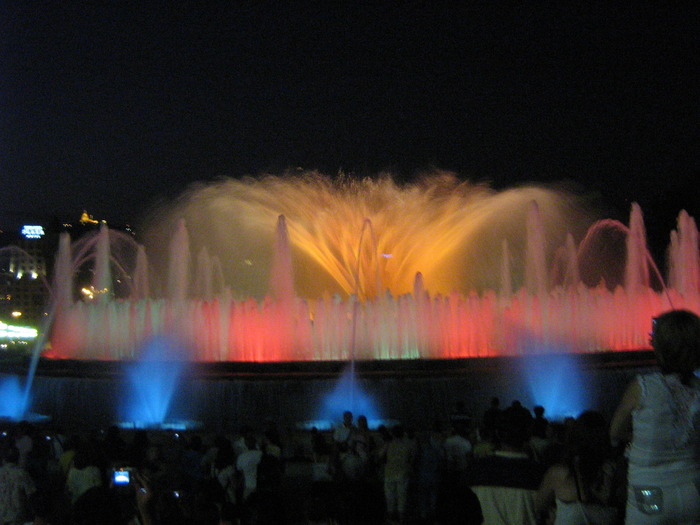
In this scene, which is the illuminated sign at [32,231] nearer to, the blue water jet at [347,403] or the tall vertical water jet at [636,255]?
the tall vertical water jet at [636,255]

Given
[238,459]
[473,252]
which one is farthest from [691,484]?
[473,252]

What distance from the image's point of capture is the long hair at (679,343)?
3.09 meters

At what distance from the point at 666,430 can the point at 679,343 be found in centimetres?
33

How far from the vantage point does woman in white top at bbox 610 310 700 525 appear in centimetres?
291

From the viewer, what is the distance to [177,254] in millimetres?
25875

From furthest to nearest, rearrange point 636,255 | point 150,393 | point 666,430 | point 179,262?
point 636,255 → point 179,262 → point 150,393 → point 666,430

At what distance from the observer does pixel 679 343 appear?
310cm

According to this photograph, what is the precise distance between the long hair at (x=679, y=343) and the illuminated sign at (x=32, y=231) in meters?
120

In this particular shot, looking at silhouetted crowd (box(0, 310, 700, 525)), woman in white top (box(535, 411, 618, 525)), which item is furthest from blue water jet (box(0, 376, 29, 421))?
woman in white top (box(535, 411, 618, 525))

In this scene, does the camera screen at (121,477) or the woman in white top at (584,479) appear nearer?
the woman in white top at (584,479)

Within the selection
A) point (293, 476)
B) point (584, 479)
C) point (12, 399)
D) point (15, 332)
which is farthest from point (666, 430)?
point (15, 332)

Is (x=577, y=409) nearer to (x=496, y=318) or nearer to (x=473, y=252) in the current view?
(x=496, y=318)

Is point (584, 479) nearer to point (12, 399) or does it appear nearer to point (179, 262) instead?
point (12, 399)

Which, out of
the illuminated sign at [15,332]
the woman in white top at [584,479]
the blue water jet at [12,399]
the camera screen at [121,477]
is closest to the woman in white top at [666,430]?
the woman in white top at [584,479]
